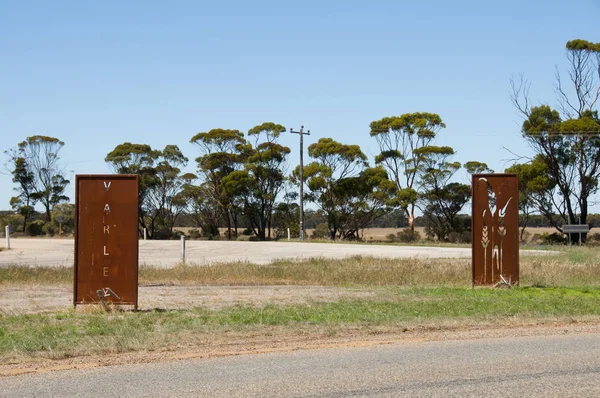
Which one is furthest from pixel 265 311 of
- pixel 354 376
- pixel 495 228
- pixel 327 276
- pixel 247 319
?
pixel 327 276

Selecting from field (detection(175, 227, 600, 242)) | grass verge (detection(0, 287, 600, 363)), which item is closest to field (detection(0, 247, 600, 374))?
grass verge (detection(0, 287, 600, 363))

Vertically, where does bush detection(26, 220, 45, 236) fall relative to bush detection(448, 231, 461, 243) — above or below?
above

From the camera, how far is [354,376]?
784 cm

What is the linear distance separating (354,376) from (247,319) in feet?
14.2

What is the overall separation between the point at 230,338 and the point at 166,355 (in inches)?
59.5

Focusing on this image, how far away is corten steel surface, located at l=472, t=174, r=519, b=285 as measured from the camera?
55.4 ft

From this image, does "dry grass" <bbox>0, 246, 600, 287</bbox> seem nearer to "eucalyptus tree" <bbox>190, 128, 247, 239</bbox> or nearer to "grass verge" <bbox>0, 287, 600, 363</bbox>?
"grass verge" <bbox>0, 287, 600, 363</bbox>

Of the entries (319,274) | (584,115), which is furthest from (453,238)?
(319,274)

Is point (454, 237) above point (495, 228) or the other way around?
the other way around

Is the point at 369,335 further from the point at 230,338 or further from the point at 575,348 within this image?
the point at 575,348

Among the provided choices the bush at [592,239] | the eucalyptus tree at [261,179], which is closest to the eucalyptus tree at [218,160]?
the eucalyptus tree at [261,179]

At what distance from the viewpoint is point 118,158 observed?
67.6 meters

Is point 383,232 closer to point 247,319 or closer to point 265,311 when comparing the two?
point 265,311

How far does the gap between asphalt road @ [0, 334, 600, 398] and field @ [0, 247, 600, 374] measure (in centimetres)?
83
